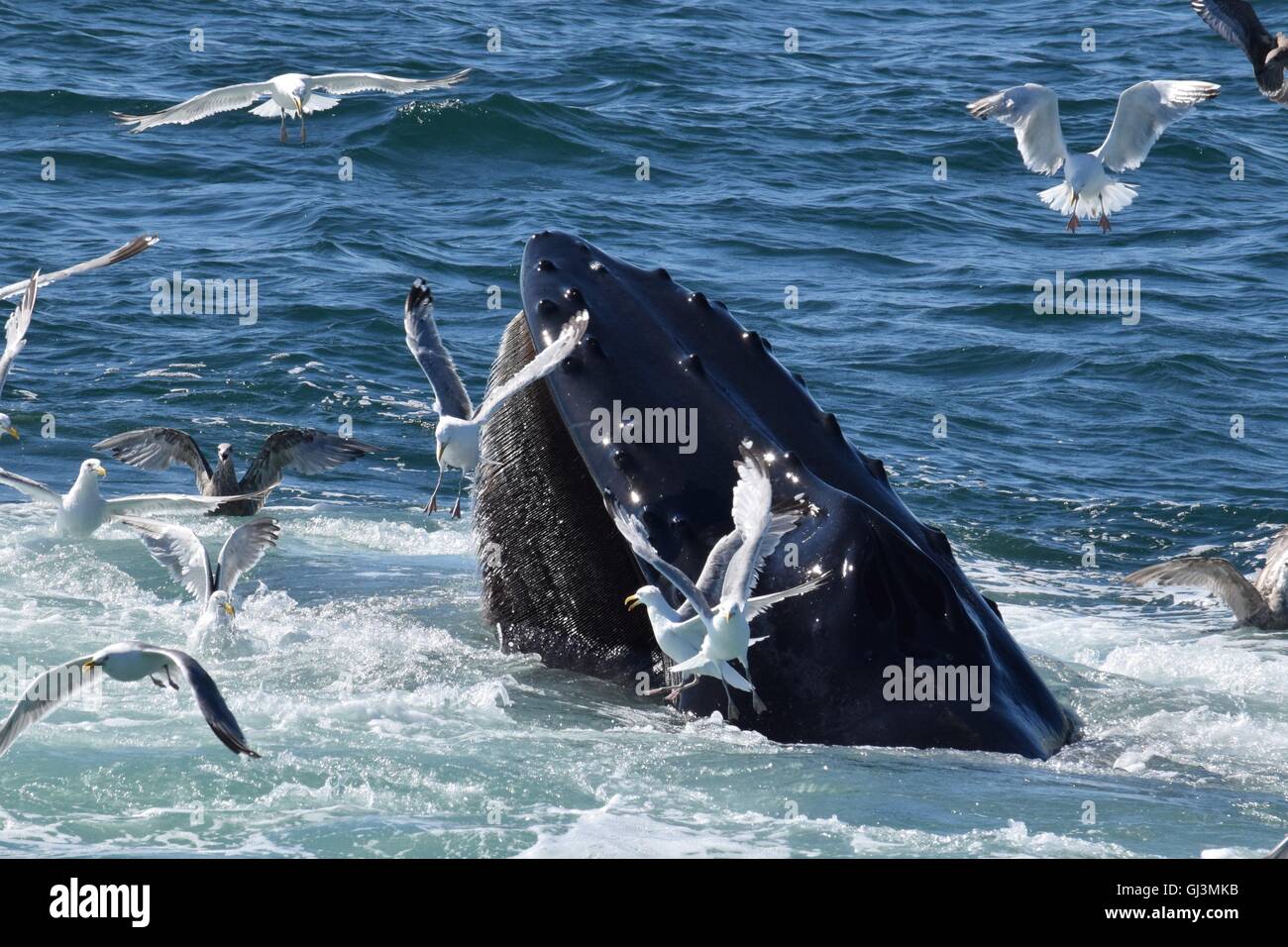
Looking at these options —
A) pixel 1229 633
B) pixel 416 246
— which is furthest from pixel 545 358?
pixel 416 246

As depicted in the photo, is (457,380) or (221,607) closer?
(221,607)

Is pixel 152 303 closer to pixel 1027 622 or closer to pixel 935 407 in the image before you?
pixel 935 407

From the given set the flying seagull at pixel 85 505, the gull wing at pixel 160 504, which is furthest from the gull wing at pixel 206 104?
the gull wing at pixel 160 504

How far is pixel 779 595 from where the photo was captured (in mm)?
7348

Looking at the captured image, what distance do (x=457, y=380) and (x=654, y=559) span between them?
11.7 feet

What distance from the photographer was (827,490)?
761 centimetres

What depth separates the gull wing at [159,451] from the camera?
14078 millimetres

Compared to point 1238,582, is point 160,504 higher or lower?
higher

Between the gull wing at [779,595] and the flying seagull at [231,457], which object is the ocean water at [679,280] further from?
the gull wing at [779,595]

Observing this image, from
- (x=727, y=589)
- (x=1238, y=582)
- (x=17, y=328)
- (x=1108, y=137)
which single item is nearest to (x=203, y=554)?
(x=17, y=328)

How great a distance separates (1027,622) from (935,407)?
6.18m

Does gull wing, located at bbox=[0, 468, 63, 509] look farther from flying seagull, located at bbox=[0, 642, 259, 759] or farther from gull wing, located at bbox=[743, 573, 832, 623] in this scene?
gull wing, located at bbox=[743, 573, 832, 623]

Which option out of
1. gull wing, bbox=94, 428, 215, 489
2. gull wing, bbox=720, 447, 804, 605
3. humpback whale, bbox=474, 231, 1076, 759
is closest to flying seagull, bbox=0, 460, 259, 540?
gull wing, bbox=94, 428, 215, 489

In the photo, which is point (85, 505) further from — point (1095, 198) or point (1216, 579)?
point (1095, 198)
